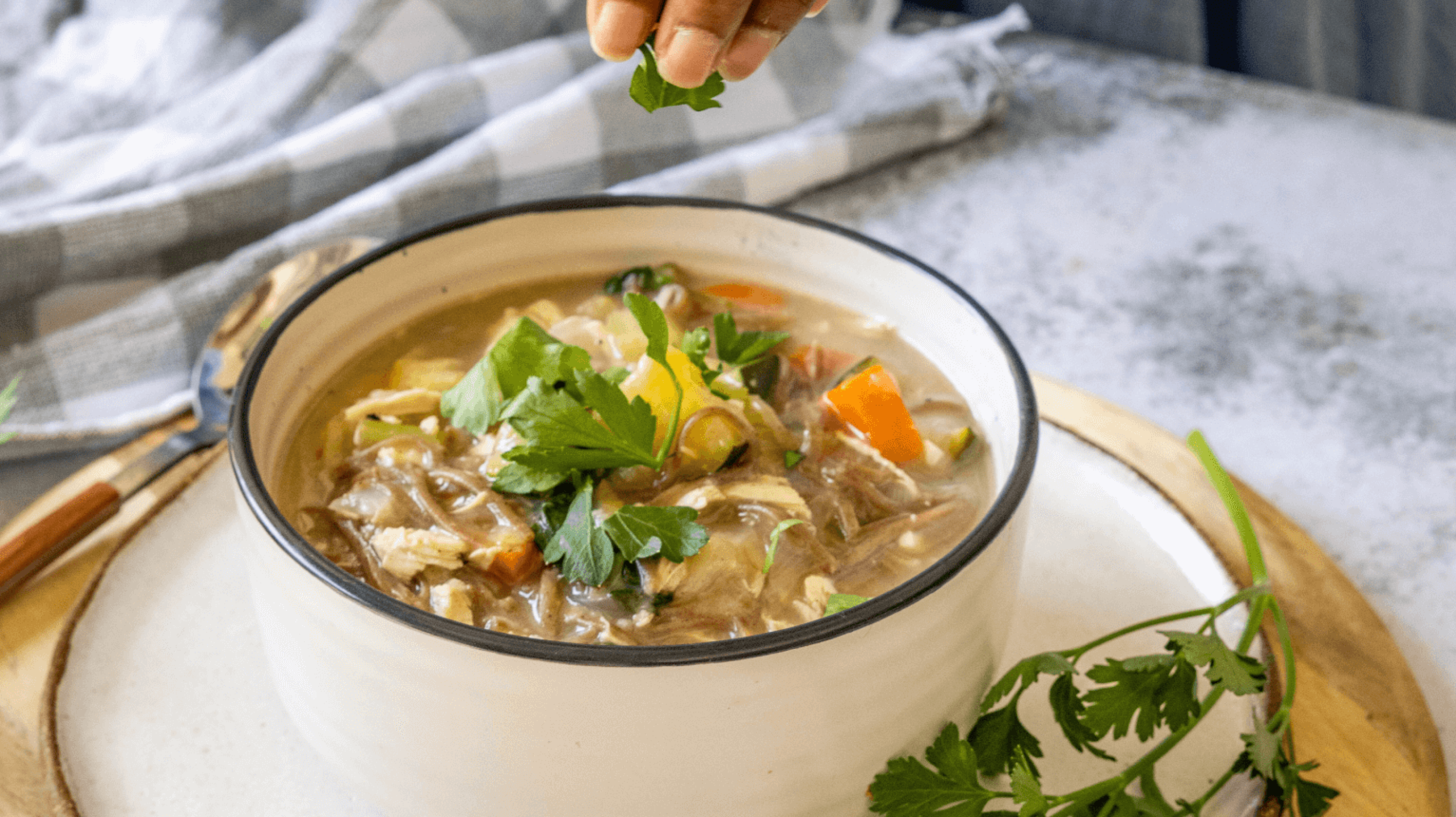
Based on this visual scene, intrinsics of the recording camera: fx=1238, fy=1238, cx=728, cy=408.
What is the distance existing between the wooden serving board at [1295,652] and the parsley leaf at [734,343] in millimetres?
517

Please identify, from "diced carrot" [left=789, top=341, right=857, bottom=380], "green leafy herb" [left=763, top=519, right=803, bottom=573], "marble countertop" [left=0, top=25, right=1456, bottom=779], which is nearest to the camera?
"green leafy herb" [left=763, top=519, right=803, bottom=573]

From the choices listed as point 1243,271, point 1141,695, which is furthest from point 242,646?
point 1243,271

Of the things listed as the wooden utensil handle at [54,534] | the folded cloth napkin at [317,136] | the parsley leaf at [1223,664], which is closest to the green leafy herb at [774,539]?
the parsley leaf at [1223,664]

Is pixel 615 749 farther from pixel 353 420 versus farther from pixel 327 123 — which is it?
pixel 327 123

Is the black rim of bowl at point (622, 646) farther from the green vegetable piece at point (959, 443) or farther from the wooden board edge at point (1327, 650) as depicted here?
the wooden board edge at point (1327, 650)

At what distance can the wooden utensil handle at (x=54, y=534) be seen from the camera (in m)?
1.51

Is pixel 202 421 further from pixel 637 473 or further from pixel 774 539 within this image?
pixel 774 539

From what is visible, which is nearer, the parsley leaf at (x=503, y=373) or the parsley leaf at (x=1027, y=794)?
the parsley leaf at (x=1027, y=794)

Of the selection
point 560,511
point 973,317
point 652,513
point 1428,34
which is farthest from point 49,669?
point 1428,34

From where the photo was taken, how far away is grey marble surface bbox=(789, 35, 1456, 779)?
82.9 inches

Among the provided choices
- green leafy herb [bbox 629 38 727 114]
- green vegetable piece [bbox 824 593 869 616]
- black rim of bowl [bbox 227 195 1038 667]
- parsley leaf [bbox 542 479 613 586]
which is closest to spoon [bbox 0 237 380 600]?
black rim of bowl [bbox 227 195 1038 667]

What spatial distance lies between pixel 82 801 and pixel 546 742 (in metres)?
0.55

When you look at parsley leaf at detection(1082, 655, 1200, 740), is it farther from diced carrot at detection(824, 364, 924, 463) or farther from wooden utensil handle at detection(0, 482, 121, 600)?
wooden utensil handle at detection(0, 482, 121, 600)

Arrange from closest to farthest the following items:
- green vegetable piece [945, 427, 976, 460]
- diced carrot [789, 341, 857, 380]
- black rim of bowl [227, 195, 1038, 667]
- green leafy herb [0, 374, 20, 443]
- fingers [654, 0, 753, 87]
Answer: black rim of bowl [227, 195, 1038, 667], fingers [654, 0, 753, 87], green vegetable piece [945, 427, 976, 460], diced carrot [789, 341, 857, 380], green leafy herb [0, 374, 20, 443]
